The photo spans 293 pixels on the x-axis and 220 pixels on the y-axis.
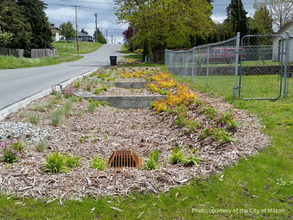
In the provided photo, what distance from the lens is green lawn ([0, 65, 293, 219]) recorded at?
2889mm

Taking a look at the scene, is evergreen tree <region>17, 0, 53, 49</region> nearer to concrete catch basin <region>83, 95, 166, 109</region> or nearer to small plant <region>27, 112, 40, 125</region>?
concrete catch basin <region>83, 95, 166, 109</region>

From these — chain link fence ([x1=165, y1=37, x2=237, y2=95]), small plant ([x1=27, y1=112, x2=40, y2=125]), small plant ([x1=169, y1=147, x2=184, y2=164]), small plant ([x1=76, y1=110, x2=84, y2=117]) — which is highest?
chain link fence ([x1=165, y1=37, x2=237, y2=95])

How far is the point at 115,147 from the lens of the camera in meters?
5.47

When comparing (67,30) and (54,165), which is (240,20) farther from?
(67,30)

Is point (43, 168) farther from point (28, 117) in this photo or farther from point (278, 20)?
point (278, 20)

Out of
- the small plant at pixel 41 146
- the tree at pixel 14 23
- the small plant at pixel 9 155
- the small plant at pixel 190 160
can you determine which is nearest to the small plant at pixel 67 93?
the small plant at pixel 41 146

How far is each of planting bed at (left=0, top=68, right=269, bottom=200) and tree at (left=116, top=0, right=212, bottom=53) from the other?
1966 cm

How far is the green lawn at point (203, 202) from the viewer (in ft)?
9.48

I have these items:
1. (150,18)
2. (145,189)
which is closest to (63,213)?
(145,189)

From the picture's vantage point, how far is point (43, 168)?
3.80m

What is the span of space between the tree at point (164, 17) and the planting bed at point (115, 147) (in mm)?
19656

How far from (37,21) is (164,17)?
23508mm

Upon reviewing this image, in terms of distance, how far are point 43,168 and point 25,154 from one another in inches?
29.1

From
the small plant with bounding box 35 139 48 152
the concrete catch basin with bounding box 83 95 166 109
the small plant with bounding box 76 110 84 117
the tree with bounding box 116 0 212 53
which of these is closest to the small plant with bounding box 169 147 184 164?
the small plant with bounding box 35 139 48 152
